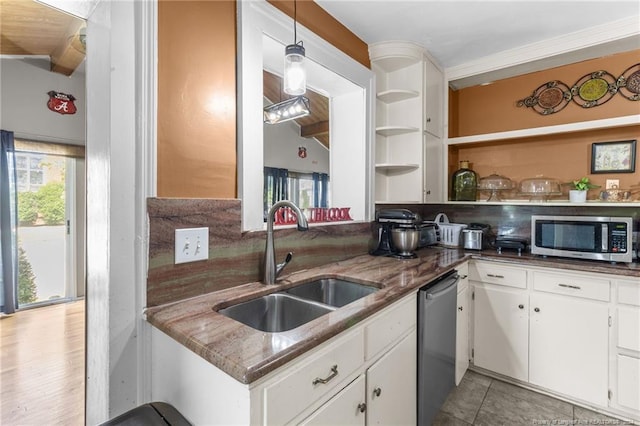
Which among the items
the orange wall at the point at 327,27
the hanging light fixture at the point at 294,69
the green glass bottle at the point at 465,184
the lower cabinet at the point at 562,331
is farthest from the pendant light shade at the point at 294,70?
the green glass bottle at the point at 465,184

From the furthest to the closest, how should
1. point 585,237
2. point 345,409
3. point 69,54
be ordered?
1. point 69,54
2. point 585,237
3. point 345,409

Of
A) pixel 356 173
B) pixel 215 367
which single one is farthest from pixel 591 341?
pixel 215 367

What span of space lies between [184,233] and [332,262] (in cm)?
101

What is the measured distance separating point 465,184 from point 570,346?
141 centimetres

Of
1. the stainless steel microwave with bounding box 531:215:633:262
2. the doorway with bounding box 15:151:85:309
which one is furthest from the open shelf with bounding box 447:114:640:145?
the doorway with bounding box 15:151:85:309

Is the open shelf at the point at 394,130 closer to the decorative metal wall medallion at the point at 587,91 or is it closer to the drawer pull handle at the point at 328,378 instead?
the decorative metal wall medallion at the point at 587,91

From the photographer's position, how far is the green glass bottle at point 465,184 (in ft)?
8.90

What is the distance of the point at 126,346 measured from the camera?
103 centimetres

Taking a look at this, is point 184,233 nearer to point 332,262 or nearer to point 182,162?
point 182,162

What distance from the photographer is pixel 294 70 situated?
134cm

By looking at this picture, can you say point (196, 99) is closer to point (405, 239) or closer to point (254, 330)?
point (254, 330)

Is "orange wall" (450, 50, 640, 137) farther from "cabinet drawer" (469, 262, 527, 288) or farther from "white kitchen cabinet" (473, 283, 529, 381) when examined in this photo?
"white kitchen cabinet" (473, 283, 529, 381)

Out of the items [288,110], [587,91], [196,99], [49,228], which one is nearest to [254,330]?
[196,99]

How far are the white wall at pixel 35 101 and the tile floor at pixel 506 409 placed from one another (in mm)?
4423
